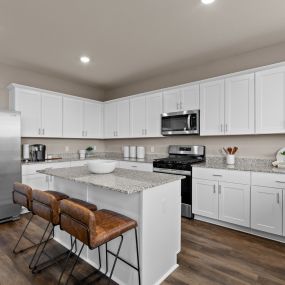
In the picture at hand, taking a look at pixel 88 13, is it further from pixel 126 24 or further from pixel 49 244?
pixel 49 244

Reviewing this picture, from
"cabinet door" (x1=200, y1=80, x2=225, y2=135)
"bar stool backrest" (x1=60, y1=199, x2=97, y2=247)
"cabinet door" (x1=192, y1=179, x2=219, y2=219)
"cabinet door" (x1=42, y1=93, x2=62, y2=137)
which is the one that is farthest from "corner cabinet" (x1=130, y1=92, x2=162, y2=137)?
"bar stool backrest" (x1=60, y1=199, x2=97, y2=247)

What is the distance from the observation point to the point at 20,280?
1849 millimetres

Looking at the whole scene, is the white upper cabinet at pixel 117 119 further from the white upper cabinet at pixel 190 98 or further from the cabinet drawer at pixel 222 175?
the cabinet drawer at pixel 222 175

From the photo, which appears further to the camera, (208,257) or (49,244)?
(49,244)

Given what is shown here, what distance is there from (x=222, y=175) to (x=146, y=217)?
1712 mm

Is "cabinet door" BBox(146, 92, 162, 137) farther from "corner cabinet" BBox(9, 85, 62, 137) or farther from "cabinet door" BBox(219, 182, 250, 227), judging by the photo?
"corner cabinet" BBox(9, 85, 62, 137)

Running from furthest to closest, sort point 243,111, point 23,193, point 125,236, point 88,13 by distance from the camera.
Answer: point 243,111 < point 88,13 < point 23,193 < point 125,236

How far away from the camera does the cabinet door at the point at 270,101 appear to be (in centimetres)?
277

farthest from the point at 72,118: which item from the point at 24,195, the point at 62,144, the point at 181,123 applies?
the point at 24,195

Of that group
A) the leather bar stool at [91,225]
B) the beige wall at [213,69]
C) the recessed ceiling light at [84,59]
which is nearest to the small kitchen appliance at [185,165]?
the beige wall at [213,69]

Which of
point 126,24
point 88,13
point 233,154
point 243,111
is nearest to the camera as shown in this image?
point 88,13

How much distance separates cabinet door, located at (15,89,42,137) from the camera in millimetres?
3719

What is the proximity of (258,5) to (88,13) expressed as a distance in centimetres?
192

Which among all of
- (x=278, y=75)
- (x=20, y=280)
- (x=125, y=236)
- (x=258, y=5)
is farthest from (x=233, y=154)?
(x=20, y=280)
